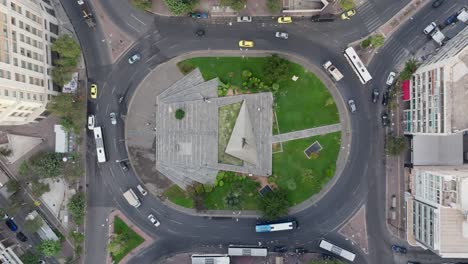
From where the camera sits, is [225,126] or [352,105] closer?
[352,105]

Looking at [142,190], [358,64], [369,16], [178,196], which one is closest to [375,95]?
[358,64]

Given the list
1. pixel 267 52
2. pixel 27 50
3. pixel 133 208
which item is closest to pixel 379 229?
pixel 267 52

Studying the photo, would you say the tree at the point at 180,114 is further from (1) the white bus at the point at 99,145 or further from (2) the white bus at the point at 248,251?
(2) the white bus at the point at 248,251

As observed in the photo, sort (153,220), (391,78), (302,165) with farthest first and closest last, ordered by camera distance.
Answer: (153,220)
(302,165)
(391,78)

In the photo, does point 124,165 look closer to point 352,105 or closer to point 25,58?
point 25,58

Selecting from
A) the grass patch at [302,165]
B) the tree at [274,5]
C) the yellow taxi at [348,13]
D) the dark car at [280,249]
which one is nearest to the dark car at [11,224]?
the grass patch at [302,165]

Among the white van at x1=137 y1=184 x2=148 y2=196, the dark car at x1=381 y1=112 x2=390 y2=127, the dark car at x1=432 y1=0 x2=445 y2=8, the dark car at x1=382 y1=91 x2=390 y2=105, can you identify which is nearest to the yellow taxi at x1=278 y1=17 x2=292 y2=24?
the dark car at x1=382 y1=91 x2=390 y2=105

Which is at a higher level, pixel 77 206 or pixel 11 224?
pixel 77 206
